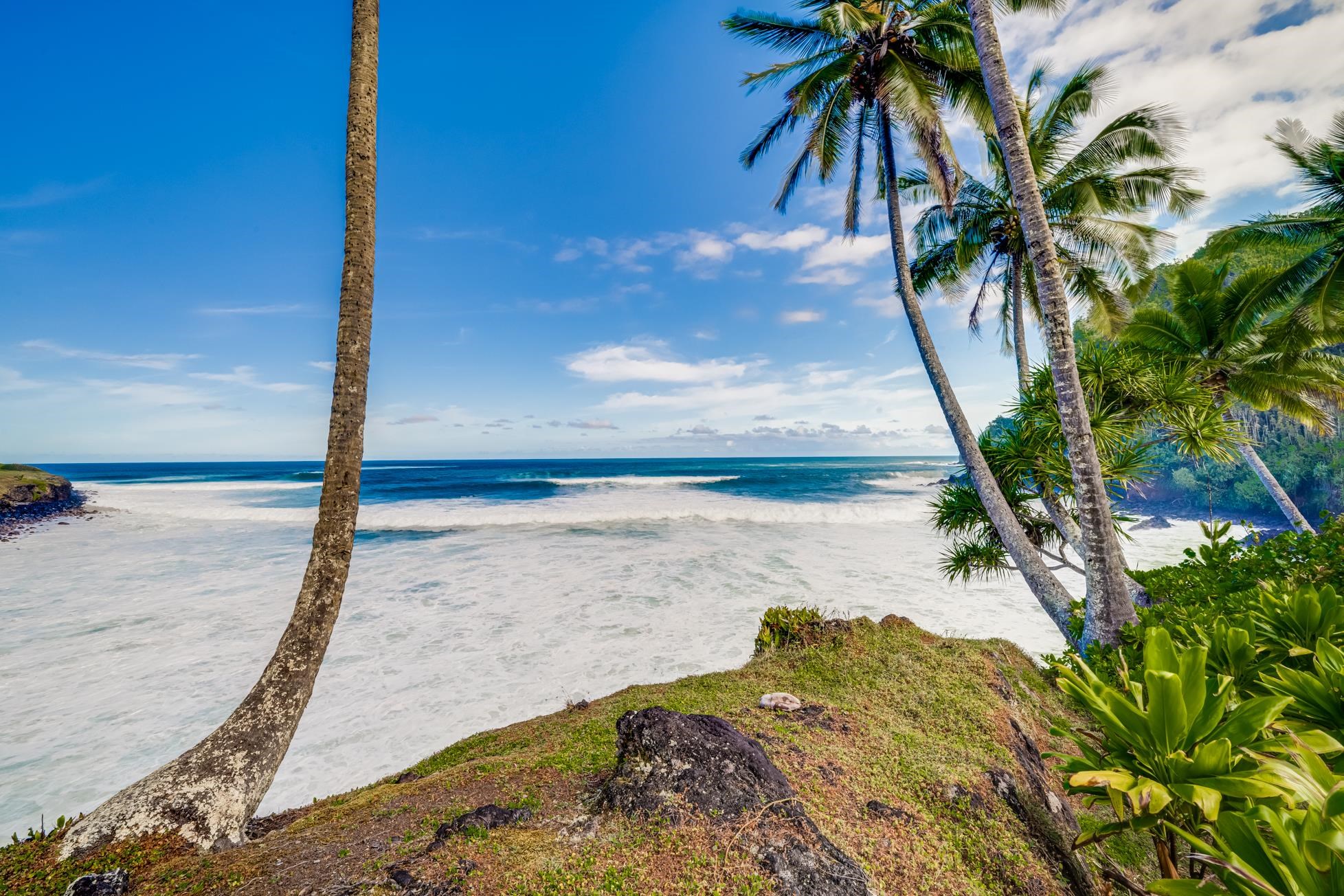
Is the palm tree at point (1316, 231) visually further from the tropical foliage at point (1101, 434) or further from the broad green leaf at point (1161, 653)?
the broad green leaf at point (1161, 653)

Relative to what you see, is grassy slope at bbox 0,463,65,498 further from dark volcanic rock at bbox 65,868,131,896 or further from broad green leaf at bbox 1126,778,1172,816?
broad green leaf at bbox 1126,778,1172,816

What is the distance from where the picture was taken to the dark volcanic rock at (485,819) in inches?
104

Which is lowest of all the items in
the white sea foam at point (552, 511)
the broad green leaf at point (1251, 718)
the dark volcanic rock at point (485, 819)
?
the white sea foam at point (552, 511)

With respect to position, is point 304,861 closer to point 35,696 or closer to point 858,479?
point 35,696

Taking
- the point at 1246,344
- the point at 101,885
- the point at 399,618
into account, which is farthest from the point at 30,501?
the point at 1246,344

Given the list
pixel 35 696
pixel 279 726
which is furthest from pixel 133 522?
pixel 279 726

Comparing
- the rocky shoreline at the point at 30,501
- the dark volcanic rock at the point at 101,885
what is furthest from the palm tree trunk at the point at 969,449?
the rocky shoreline at the point at 30,501

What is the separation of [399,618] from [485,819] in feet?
27.0

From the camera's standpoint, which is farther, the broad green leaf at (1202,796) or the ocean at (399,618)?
the ocean at (399,618)

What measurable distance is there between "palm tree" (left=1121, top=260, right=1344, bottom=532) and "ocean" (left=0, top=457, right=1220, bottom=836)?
549 centimetres

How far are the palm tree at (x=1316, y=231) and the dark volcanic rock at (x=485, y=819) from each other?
13782 mm

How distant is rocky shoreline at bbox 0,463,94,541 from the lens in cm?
1948

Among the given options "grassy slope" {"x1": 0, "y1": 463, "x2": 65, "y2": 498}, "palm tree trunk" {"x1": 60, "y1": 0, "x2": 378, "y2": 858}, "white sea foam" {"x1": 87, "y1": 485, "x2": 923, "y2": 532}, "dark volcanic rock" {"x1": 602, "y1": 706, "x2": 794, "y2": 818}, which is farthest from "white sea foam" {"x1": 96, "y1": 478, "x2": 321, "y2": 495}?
"dark volcanic rock" {"x1": 602, "y1": 706, "x2": 794, "y2": 818}

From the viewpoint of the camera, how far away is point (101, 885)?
2.20 metres
